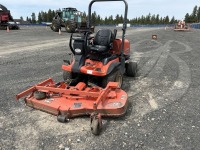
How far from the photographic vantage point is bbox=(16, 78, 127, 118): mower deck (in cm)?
395

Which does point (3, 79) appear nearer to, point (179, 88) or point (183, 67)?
point (179, 88)

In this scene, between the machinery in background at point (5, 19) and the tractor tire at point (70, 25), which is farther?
the machinery in background at point (5, 19)

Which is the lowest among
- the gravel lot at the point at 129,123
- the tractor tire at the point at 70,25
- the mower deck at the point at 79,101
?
the gravel lot at the point at 129,123

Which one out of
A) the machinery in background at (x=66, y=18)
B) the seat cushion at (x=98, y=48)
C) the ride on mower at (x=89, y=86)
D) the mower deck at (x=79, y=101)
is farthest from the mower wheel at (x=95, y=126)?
the machinery in background at (x=66, y=18)

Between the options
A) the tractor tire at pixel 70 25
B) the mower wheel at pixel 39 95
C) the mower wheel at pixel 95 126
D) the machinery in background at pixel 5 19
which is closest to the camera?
the mower wheel at pixel 95 126

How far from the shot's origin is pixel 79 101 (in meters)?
4.24

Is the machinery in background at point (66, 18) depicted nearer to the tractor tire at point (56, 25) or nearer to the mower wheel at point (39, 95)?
the tractor tire at point (56, 25)

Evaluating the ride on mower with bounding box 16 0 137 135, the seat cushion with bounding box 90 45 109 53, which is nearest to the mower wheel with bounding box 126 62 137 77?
the ride on mower with bounding box 16 0 137 135

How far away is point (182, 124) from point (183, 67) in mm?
4597

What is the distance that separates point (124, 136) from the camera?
11.9 feet

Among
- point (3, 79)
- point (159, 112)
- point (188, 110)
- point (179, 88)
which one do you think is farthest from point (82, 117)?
point (3, 79)

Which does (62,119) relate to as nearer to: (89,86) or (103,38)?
(89,86)

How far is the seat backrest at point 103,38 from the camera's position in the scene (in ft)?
17.2

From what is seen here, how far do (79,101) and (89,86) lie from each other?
691 millimetres
